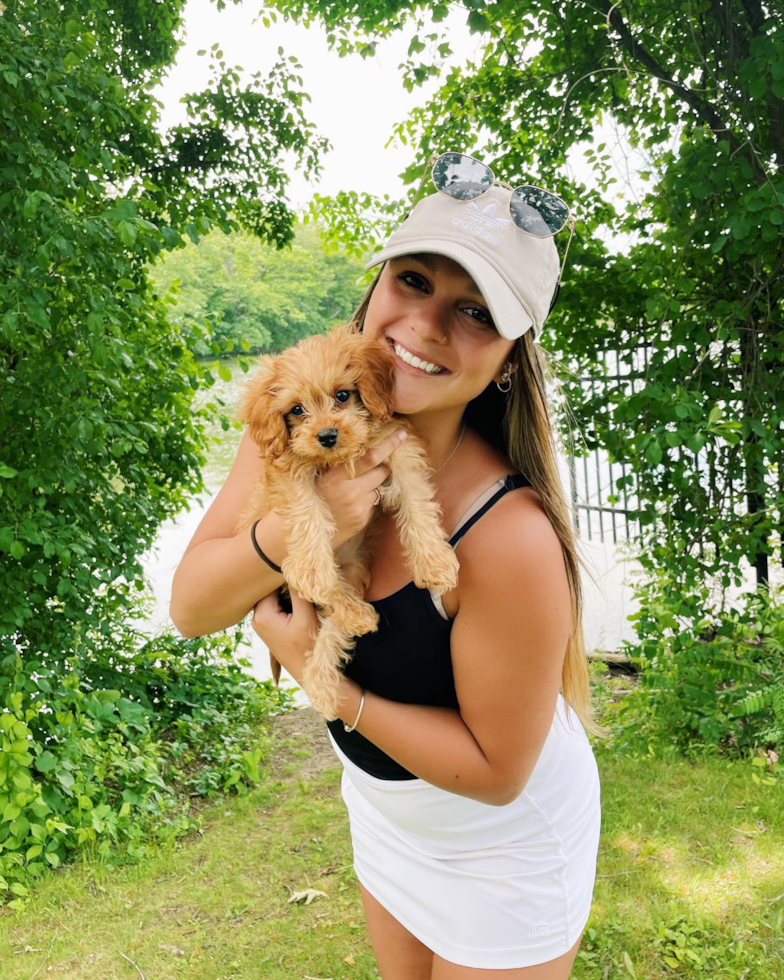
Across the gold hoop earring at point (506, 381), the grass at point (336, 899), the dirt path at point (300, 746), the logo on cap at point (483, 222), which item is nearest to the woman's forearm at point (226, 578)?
the gold hoop earring at point (506, 381)

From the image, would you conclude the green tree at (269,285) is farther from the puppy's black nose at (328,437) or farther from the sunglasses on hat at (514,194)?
the puppy's black nose at (328,437)

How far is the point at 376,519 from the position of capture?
216 cm

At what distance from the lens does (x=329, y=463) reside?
6.42ft

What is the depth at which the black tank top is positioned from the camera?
5.75 feet

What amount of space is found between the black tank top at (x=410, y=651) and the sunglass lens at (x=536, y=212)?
59cm

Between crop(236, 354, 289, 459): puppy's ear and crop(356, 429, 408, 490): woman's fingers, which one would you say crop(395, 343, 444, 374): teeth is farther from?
crop(236, 354, 289, 459): puppy's ear

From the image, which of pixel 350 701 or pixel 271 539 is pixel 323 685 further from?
pixel 271 539

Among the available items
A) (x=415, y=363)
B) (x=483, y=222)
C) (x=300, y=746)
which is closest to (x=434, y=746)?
(x=415, y=363)

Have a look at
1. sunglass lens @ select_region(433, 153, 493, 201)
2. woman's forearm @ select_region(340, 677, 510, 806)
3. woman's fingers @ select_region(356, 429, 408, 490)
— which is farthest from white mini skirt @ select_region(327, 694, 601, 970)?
sunglass lens @ select_region(433, 153, 493, 201)

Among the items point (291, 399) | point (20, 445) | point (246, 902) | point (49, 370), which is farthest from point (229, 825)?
point (291, 399)

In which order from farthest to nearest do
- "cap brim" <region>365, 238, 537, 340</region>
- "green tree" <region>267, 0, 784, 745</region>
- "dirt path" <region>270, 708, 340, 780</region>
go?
1. "dirt path" <region>270, 708, 340, 780</region>
2. "green tree" <region>267, 0, 784, 745</region>
3. "cap brim" <region>365, 238, 537, 340</region>

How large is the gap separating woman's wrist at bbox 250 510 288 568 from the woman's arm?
1.35ft

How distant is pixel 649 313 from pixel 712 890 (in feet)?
10.2

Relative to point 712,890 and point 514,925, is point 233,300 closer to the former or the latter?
point 712,890
